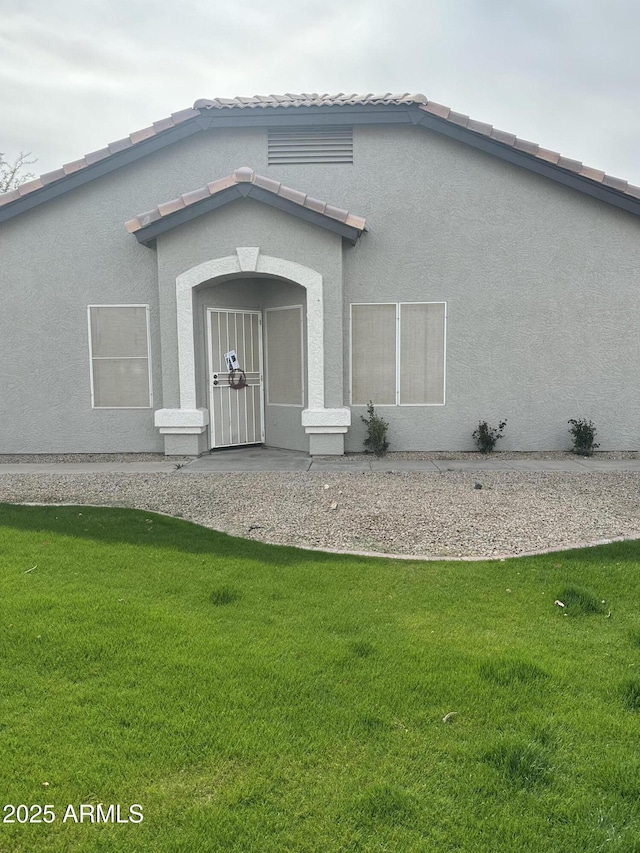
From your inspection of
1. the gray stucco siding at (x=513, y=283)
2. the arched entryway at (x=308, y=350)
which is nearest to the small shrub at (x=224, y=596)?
the arched entryway at (x=308, y=350)

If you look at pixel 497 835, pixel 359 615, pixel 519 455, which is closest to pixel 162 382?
pixel 519 455

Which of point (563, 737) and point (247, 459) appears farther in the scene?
point (247, 459)

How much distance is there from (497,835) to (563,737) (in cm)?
73

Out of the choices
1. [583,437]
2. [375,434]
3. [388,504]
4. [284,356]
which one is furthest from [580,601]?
[284,356]

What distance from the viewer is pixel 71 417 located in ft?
36.0

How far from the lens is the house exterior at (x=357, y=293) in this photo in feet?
34.1

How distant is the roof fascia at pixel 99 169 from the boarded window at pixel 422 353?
4958 millimetres

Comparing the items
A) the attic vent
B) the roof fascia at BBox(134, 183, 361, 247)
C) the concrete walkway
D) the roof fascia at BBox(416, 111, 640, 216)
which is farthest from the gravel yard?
the attic vent

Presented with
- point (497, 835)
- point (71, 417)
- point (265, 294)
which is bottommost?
point (497, 835)

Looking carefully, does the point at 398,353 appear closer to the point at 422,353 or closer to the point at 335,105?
the point at 422,353

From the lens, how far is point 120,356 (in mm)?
10875

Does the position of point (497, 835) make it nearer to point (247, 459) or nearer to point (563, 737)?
point (563, 737)

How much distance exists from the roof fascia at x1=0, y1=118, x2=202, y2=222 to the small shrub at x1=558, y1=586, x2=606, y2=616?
977 centimetres

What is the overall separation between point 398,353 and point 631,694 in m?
8.06
